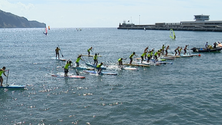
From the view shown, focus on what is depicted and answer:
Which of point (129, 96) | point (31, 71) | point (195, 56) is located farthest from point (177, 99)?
point (195, 56)

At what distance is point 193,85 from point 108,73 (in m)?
12.4

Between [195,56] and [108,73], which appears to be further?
[195,56]

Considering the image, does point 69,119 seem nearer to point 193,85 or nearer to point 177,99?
point 177,99

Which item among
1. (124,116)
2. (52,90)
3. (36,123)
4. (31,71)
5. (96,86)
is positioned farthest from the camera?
(31,71)

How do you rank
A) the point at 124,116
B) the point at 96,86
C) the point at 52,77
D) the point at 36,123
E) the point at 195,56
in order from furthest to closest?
1. the point at 195,56
2. the point at 52,77
3. the point at 96,86
4. the point at 124,116
5. the point at 36,123

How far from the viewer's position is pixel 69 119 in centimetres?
1902

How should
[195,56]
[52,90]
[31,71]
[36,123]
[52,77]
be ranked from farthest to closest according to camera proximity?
[195,56] → [31,71] → [52,77] → [52,90] → [36,123]

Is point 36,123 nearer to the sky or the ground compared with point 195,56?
nearer to the ground

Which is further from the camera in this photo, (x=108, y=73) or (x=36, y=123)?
(x=108, y=73)

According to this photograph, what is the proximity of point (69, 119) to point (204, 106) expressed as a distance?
41.3ft

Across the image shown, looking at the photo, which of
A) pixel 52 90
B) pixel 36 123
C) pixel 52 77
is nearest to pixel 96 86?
pixel 52 90

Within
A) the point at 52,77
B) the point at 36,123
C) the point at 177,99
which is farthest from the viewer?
the point at 52,77

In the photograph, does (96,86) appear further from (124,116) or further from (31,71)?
(31,71)

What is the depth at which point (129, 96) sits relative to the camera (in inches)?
969
